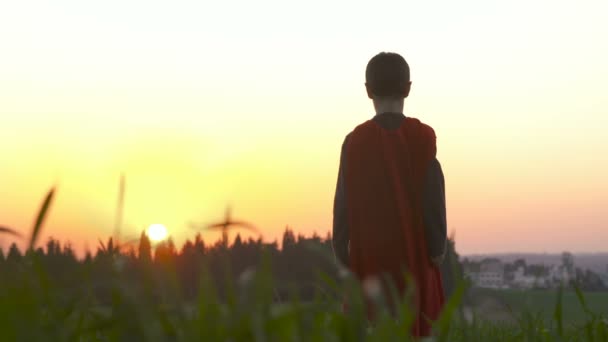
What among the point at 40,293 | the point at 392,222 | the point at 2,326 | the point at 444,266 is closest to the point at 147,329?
the point at 2,326

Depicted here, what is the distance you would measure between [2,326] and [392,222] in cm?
456

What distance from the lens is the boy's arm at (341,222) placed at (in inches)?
246

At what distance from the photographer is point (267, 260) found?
163cm

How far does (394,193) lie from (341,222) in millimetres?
479

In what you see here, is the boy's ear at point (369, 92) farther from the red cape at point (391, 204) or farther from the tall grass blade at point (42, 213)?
the tall grass blade at point (42, 213)

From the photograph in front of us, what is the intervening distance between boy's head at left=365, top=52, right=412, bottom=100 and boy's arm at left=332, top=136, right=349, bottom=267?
0.47m

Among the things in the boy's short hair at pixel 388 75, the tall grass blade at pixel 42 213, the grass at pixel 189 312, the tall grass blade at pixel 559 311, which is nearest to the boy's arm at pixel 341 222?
the boy's short hair at pixel 388 75

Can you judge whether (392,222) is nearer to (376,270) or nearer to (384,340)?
(376,270)

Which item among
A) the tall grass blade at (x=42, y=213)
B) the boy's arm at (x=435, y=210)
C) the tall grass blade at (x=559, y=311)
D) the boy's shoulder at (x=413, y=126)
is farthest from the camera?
the boy's shoulder at (x=413, y=126)

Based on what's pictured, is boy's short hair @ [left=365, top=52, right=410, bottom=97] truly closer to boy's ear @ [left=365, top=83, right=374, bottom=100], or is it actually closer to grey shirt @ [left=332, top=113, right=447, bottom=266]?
boy's ear @ [left=365, top=83, right=374, bottom=100]

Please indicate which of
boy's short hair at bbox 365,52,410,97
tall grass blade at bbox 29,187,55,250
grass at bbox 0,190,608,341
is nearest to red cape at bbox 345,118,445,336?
boy's short hair at bbox 365,52,410,97

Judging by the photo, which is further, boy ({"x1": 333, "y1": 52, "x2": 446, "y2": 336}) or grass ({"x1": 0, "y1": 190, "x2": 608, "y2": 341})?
boy ({"x1": 333, "y1": 52, "x2": 446, "y2": 336})

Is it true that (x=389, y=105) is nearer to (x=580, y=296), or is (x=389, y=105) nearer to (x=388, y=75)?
(x=388, y=75)

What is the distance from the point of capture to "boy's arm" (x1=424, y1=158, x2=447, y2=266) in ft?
19.5
